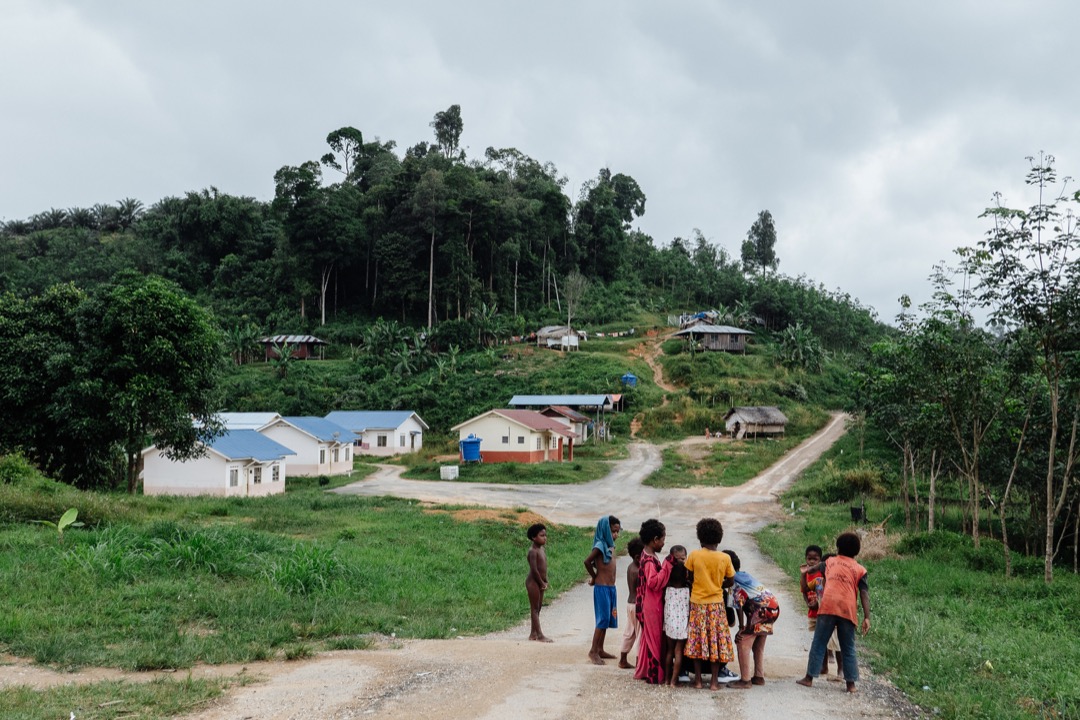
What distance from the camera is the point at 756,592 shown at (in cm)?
807

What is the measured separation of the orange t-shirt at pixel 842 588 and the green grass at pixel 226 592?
16.9ft

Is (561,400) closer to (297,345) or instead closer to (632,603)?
(297,345)

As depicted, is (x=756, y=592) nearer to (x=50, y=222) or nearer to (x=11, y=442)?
(x=11, y=442)

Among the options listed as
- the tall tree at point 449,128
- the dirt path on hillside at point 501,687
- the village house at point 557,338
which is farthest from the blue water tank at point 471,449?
the tall tree at point 449,128

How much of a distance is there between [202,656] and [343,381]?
197ft

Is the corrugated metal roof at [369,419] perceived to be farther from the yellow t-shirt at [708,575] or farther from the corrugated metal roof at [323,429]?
the yellow t-shirt at [708,575]

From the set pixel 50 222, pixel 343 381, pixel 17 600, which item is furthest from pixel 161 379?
pixel 50 222

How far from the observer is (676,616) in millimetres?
7742

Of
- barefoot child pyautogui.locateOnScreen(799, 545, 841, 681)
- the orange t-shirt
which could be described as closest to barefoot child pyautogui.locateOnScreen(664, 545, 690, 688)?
the orange t-shirt

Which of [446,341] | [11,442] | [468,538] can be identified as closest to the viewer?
[468,538]

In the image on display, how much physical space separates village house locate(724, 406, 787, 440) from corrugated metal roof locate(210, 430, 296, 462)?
31.4 meters

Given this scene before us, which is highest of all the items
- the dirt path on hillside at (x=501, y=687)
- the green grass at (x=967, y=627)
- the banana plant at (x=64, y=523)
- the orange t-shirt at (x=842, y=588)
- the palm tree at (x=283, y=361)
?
the palm tree at (x=283, y=361)

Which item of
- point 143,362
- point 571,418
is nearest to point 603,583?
point 143,362

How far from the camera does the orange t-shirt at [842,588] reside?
7855mm
